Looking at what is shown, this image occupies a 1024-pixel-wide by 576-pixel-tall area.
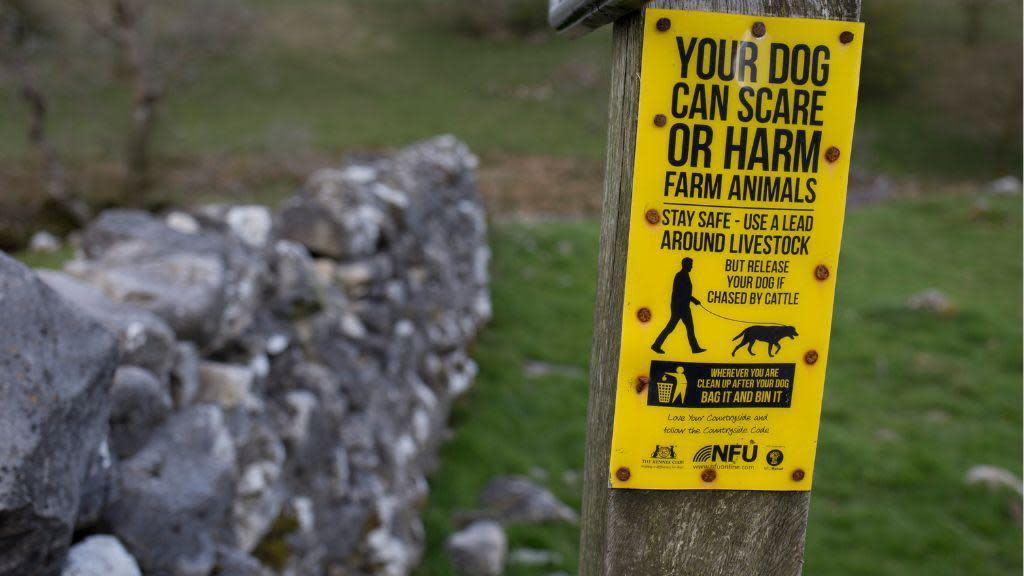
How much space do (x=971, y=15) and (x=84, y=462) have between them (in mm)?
37305

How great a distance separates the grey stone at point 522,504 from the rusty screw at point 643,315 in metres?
3.99

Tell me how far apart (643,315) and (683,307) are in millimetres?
83

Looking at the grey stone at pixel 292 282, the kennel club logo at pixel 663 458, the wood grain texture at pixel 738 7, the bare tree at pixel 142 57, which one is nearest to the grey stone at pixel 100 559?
the kennel club logo at pixel 663 458

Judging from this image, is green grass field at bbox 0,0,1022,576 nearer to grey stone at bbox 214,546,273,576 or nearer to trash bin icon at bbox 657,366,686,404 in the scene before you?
grey stone at bbox 214,546,273,576

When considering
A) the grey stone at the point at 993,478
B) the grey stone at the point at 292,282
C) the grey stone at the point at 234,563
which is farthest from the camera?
the grey stone at the point at 993,478

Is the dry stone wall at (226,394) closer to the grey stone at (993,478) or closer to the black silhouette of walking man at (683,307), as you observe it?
the black silhouette of walking man at (683,307)

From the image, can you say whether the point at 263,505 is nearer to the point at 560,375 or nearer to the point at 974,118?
the point at 560,375

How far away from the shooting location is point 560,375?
26.8 ft

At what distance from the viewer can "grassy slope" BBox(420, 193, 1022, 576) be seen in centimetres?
553

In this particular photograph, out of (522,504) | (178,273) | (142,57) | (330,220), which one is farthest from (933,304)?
(142,57)

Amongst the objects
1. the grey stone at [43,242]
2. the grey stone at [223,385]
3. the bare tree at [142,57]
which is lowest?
the grey stone at [43,242]

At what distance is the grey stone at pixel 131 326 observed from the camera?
9.02 feet

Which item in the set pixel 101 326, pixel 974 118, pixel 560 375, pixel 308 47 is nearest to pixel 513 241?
pixel 560 375

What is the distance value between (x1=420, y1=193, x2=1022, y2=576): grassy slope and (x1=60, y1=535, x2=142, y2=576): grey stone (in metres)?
2.83
